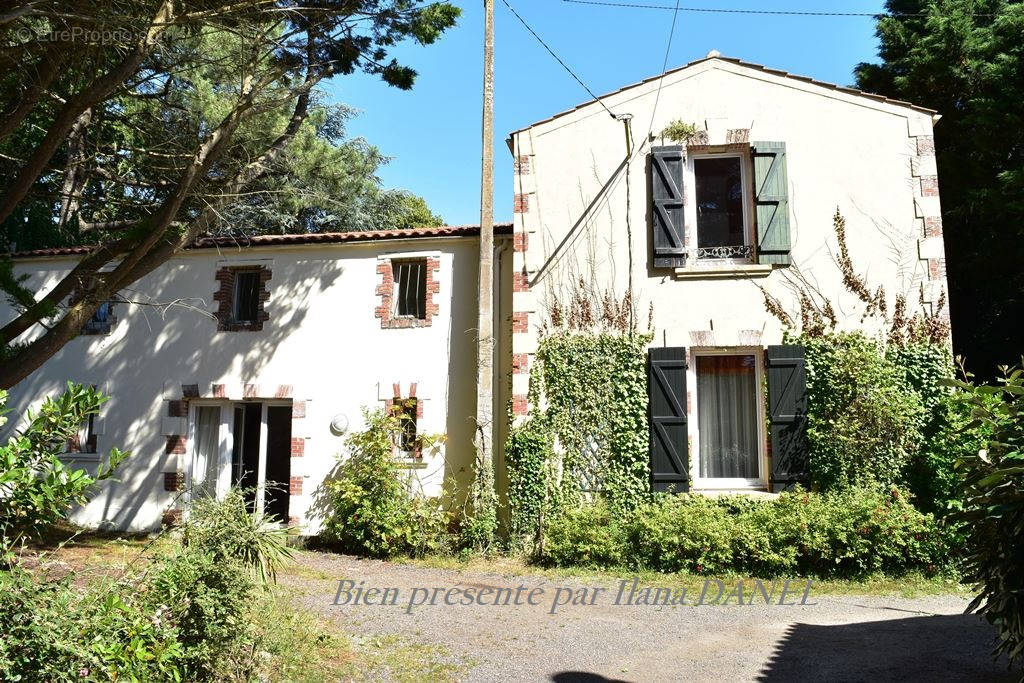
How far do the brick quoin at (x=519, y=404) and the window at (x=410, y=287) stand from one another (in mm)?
2338

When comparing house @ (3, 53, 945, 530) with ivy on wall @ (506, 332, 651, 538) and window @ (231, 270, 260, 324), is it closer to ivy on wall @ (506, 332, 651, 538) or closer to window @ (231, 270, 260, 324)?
window @ (231, 270, 260, 324)

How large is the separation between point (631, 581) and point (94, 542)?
751 centimetres

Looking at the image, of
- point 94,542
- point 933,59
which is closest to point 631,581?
point 94,542

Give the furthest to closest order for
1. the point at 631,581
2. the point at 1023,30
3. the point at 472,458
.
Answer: the point at 1023,30, the point at 472,458, the point at 631,581

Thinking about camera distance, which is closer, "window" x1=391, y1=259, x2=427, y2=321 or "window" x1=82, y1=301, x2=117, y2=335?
"window" x1=391, y1=259, x2=427, y2=321

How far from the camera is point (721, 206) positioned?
10023 millimetres

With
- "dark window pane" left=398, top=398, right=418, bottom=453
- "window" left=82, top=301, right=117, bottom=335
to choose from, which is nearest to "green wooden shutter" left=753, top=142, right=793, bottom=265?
"dark window pane" left=398, top=398, right=418, bottom=453

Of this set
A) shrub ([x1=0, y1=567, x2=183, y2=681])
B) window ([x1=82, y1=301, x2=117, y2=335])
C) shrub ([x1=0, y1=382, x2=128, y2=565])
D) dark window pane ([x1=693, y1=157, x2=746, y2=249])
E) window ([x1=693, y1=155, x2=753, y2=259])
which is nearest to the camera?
shrub ([x1=0, y1=567, x2=183, y2=681])

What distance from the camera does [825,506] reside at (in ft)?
27.8

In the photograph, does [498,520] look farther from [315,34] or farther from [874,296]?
[315,34]

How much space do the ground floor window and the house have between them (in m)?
0.03

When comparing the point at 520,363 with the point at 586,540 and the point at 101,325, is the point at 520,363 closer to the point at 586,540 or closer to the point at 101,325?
the point at 586,540

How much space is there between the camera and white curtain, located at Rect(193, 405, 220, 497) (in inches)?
445

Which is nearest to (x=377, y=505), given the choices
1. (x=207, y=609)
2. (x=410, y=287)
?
(x=410, y=287)
